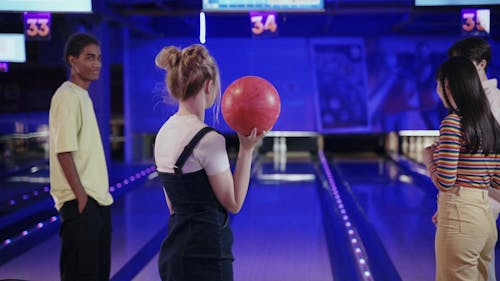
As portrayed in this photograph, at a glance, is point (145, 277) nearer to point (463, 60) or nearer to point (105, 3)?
point (463, 60)

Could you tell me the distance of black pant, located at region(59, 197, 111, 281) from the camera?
7.75ft

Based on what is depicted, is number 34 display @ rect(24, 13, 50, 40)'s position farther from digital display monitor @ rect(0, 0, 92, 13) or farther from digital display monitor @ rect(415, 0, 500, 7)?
digital display monitor @ rect(415, 0, 500, 7)

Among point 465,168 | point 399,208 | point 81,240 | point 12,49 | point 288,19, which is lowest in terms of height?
point 399,208

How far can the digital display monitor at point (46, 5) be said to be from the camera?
15.6 ft

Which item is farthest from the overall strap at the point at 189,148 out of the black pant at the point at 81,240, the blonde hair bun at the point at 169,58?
the black pant at the point at 81,240

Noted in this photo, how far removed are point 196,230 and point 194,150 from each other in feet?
0.72

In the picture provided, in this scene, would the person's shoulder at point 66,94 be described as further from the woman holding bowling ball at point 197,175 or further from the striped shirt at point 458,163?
the striped shirt at point 458,163

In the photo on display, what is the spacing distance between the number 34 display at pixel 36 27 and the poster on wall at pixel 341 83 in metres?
6.01

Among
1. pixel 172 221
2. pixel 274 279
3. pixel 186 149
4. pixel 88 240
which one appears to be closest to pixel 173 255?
pixel 172 221

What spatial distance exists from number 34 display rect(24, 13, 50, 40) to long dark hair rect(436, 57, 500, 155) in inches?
205

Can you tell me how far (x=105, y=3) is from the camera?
734 cm

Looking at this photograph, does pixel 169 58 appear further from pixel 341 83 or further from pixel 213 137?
pixel 341 83

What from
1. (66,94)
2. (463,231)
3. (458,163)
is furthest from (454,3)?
(66,94)

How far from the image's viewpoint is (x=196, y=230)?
1562mm
